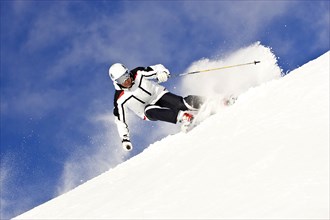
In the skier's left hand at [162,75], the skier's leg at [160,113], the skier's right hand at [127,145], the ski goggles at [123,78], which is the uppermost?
the skier's left hand at [162,75]

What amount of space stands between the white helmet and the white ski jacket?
31 cm

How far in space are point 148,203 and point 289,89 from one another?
3.22 metres

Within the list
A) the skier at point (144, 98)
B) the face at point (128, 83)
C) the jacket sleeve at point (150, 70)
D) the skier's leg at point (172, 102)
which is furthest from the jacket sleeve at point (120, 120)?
the skier's leg at point (172, 102)

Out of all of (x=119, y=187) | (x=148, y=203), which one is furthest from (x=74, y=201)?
(x=148, y=203)

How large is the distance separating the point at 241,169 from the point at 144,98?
200 inches

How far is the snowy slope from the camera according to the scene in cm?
435

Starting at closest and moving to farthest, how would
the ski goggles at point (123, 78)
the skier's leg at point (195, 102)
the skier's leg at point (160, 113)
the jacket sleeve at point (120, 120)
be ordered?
1. the skier's leg at point (160, 113)
2. the skier's leg at point (195, 102)
3. the ski goggles at point (123, 78)
4. the jacket sleeve at point (120, 120)

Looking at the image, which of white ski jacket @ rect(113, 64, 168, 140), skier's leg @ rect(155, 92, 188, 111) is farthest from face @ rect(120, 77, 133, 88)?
skier's leg @ rect(155, 92, 188, 111)

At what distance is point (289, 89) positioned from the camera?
25.0ft

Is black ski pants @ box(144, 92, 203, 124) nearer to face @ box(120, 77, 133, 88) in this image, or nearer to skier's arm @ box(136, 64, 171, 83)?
skier's arm @ box(136, 64, 171, 83)

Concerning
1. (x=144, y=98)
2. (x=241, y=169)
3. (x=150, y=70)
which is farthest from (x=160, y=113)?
(x=241, y=169)

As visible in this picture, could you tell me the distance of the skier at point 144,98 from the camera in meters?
9.69

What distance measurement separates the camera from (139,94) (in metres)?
10.1

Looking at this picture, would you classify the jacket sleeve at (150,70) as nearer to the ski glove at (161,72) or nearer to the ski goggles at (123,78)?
the ski glove at (161,72)
